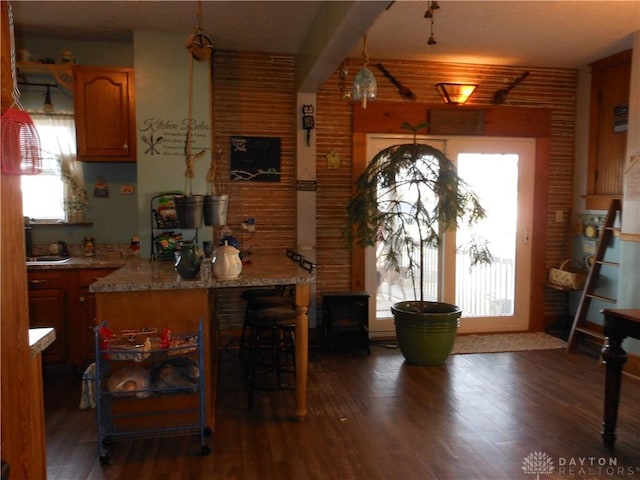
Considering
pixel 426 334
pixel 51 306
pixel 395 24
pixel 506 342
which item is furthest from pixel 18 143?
pixel 506 342

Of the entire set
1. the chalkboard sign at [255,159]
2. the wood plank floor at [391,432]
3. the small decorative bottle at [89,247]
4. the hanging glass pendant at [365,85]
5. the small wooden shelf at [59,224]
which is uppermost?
the hanging glass pendant at [365,85]

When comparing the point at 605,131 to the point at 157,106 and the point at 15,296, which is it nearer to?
the point at 157,106

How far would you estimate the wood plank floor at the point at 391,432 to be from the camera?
235 cm

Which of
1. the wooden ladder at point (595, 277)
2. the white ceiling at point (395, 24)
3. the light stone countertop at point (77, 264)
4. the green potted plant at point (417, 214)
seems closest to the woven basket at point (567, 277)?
the wooden ladder at point (595, 277)

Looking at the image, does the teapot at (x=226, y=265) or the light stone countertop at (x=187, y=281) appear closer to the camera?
the light stone countertop at (x=187, y=281)

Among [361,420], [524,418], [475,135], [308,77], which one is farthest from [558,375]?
[308,77]

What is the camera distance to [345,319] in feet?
13.8

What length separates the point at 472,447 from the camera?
2.55 m

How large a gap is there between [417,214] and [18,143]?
2982 millimetres

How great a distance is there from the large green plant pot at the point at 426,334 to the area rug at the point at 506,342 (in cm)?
47

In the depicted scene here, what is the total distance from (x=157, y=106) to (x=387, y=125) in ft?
6.91

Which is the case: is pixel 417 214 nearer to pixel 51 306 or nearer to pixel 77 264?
pixel 77 264

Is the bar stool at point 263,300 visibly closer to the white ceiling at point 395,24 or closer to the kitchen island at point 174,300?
the kitchen island at point 174,300

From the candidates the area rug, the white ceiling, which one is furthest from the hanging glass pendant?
the area rug
